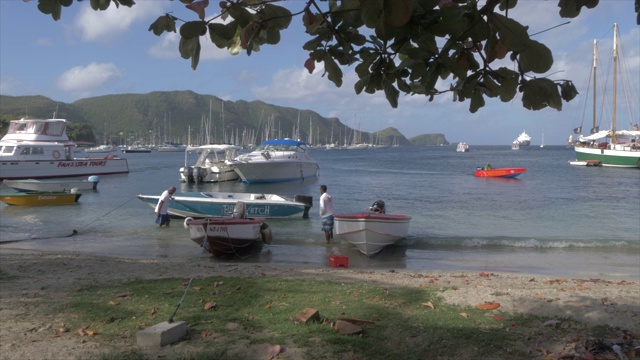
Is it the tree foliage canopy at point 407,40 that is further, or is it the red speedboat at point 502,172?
the red speedboat at point 502,172

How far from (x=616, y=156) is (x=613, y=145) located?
2439 millimetres

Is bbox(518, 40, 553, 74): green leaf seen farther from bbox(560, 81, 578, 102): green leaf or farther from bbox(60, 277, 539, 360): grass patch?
bbox(60, 277, 539, 360): grass patch

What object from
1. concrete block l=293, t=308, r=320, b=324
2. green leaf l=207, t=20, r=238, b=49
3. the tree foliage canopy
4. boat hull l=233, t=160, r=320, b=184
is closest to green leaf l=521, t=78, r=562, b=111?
the tree foliage canopy

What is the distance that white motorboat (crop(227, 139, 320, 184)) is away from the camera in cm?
4309

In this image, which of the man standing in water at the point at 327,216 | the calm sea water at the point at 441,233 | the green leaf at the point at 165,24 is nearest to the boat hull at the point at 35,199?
the calm sea water at the point at 441,233

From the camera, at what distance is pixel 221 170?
44.7 meters

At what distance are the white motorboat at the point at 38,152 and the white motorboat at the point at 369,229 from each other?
37.6 metres

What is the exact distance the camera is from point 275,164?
145 ft

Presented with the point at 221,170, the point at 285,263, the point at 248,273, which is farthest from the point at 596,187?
the point at 248,273

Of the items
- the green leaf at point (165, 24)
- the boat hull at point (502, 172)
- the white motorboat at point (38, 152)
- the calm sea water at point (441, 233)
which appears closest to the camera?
the green leaf at point (165, 24)

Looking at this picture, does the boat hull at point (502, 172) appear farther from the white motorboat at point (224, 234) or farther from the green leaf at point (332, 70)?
the green leaf at point (332, 70)

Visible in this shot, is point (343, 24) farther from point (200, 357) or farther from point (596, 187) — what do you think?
point (596, 187)

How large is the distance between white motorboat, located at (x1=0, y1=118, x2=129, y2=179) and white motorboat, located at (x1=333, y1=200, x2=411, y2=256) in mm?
37643

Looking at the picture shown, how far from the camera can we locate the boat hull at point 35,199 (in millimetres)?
27047
